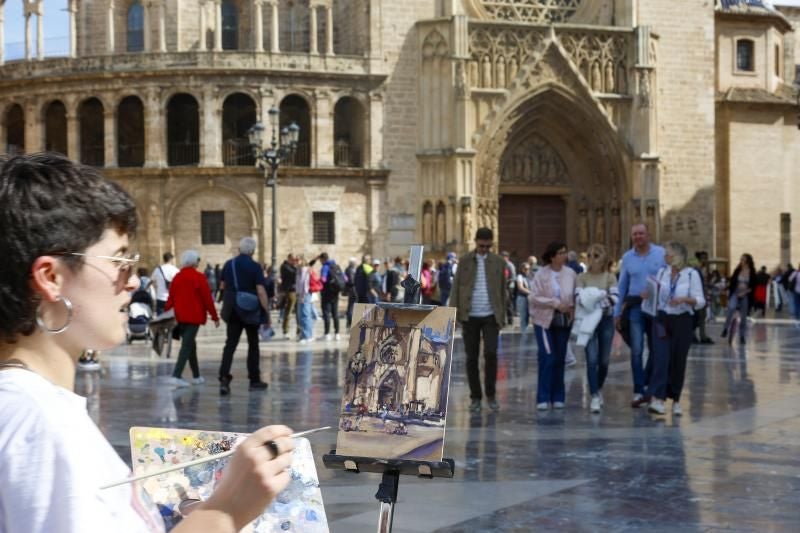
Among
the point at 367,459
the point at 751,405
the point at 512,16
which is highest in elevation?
the point at 512,16

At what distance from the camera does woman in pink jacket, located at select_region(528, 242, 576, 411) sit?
11.8 m

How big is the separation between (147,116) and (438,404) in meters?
30.9

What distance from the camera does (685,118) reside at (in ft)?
121

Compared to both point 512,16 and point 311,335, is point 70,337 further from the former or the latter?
point 512,16

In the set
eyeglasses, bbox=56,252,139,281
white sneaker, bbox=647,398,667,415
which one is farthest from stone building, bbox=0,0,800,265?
eyeglasses, bbox=56,252,139,281

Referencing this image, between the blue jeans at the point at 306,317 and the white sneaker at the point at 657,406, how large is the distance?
36.9ft

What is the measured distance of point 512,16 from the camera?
119 feet

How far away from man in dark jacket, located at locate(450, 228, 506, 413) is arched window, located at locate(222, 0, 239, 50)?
91.3 ft

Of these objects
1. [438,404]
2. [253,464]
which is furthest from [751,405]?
[253,464]

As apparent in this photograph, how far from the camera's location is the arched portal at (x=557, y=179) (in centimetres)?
3516

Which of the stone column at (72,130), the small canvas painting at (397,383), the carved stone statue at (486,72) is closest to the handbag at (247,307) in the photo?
the small canvas painting at (397,383)

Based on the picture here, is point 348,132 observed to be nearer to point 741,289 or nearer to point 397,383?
point 741,289

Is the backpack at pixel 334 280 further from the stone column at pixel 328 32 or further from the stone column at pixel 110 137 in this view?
the stone column at pixel 110 137

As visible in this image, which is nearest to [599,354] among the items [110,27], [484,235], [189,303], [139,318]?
[484,235]
